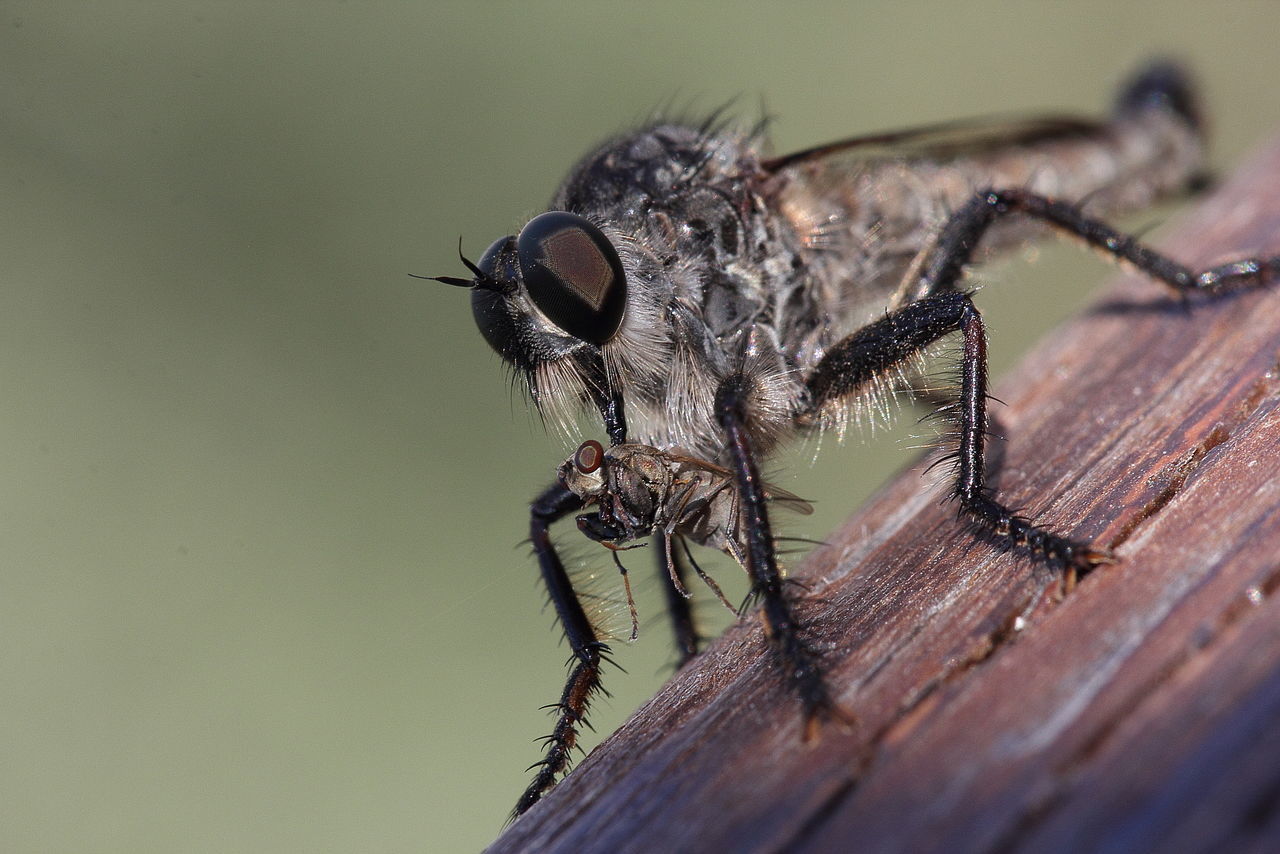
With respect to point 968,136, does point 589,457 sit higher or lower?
lower

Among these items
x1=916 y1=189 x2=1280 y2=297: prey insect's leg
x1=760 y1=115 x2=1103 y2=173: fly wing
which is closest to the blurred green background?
x1=760 y1=115 x2=1103 y2=173: fly wing

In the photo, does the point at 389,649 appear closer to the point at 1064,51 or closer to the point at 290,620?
the point at 290,620

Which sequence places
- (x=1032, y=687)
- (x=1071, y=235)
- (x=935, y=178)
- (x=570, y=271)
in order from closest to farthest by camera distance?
(x=1032, y=687), (x=570, y=271), (x=1071, y=235), (x=935, y=178)

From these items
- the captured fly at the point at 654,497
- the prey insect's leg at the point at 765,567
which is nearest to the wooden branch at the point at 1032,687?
the prey insect's leg at the point at 765,567

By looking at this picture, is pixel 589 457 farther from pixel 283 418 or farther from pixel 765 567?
pixel 283 418

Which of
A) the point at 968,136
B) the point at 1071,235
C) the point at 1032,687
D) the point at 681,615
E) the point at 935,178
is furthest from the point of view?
the point at 968,136

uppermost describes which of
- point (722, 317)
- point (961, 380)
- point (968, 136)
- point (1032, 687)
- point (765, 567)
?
point (968, 136)

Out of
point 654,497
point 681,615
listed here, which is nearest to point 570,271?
point 654,497

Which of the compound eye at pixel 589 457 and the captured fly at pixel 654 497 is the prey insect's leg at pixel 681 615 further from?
the compound eye at pixel 589 457
